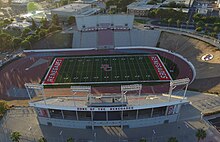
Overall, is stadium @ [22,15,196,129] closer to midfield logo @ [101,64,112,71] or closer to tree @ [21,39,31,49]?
midfield logo @ [101,64,112,71]

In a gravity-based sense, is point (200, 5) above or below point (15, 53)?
above

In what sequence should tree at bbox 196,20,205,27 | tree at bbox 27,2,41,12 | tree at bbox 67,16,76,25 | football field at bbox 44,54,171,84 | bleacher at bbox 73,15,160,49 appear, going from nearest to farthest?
football field at bbox 44,54,171,84 < bleacher at bbox 73,15,160,49 < tree at bbox 196,20,205,27 < tree at bbox 67,16,76,25 < tree at bbox 27,2,41,12

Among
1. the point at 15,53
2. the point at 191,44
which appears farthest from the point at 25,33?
the point at 191,44

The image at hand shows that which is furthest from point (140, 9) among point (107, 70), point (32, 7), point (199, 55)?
point (32, 7)

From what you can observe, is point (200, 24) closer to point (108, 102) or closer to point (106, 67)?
point (106, 67)

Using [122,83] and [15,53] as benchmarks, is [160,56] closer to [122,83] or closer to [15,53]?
[122,83]

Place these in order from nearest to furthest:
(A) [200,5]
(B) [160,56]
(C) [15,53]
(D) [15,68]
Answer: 1. (D) [15,68]
2. (B) [160,56]
3. (C) [15,53]
4. (A) [200,5]

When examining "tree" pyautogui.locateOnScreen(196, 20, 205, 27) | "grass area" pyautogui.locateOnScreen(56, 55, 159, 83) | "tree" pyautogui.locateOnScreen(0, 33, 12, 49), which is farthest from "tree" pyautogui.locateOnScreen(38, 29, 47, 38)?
"tree" pyautogui.locateOnScreen(196, 20, 205, 27)
